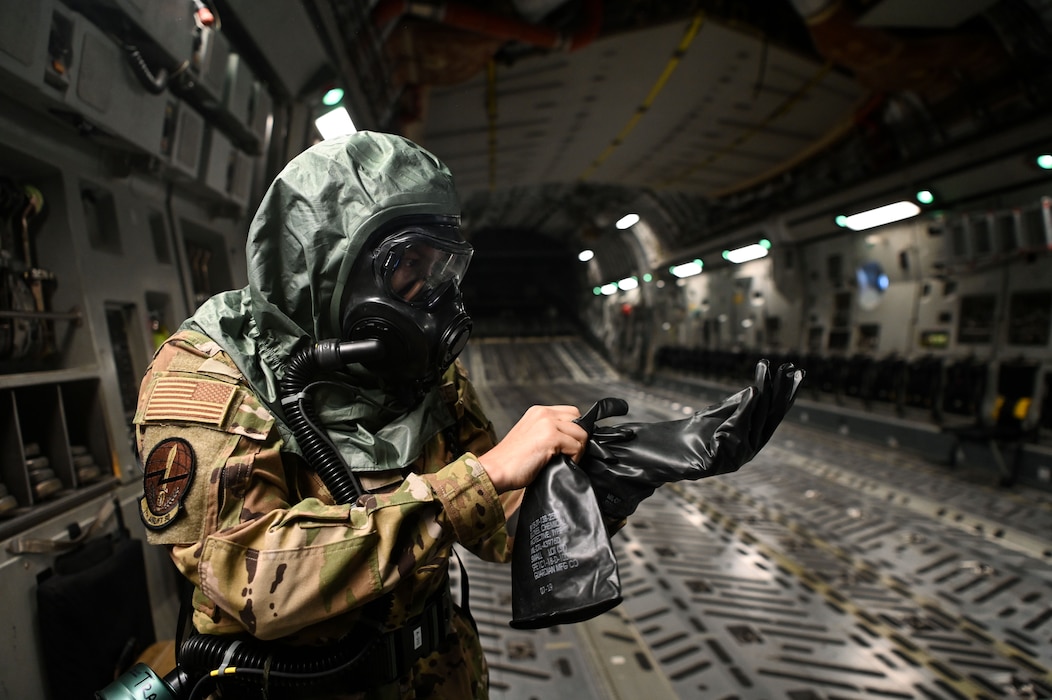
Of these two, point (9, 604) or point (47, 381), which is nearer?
point (9, 604)

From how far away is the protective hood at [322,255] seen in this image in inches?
43.2

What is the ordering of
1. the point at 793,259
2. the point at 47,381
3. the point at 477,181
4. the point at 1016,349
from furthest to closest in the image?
the point at 793,259, the point at 477,181, the point at 1016,349, the point at 47,381

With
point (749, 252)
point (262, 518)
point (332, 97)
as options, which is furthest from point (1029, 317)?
point (262, 518)

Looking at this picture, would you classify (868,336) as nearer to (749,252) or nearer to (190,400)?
(749,252)

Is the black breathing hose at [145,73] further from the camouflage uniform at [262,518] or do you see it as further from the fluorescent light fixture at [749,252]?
the fluorescent light fixture at [749,252]

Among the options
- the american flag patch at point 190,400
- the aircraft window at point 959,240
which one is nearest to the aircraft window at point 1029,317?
the aircraft window at point 959,240

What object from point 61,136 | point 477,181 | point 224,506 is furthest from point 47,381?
point 477,181

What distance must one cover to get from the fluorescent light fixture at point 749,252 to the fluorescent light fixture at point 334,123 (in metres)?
8.06

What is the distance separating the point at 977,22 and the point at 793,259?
4129 millimetres

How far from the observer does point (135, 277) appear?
2.42 meters

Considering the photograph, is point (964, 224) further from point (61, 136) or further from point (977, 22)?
point (61, 136)

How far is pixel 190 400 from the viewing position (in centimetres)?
99

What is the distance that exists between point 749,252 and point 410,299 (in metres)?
9.07

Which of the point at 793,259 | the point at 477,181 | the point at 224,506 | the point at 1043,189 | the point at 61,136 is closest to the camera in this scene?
the point at 224,506
